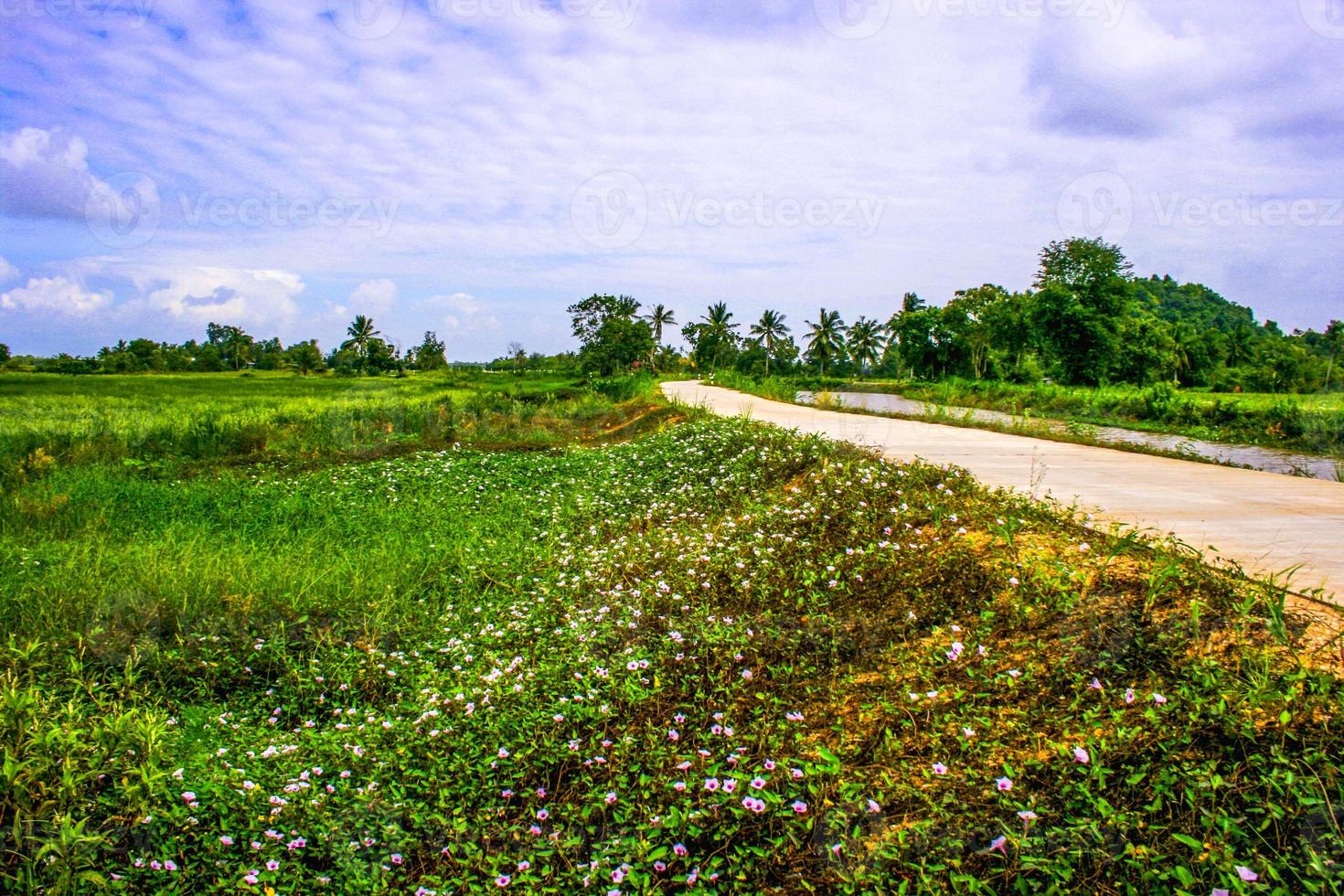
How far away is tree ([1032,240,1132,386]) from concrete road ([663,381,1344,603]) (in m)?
21.6

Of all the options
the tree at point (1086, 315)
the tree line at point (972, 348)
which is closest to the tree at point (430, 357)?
the tree line at point (972, 348)

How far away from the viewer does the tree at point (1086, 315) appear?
90.5 ft

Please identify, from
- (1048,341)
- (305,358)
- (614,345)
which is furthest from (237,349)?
(1048,341)

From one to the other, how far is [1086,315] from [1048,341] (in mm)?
1968

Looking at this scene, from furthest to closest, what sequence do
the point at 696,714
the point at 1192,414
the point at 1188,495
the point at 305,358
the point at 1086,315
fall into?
the point at 305,358 < the point at 1086,315 < the point at 1192,414 < the point at 1188,495 < the point at 696,714

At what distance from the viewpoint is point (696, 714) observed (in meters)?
3.18

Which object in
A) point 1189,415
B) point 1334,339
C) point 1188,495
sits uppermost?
point 1334,339

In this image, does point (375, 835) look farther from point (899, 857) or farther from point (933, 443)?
point (933, 443)

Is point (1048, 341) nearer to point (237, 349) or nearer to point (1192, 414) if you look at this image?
point (1192, 414)

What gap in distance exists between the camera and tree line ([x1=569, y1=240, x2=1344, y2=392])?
28.3m

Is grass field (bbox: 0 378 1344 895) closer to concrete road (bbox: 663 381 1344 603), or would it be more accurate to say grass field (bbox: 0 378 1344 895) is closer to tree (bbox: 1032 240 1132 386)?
concrete road (bbox: 663 381 1344 603)

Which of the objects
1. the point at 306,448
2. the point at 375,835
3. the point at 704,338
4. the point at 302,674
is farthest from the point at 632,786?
the point at 704,338

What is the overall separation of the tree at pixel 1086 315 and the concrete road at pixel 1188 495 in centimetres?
2156

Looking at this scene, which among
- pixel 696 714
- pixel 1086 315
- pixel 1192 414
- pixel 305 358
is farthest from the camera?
pixel 305 358
